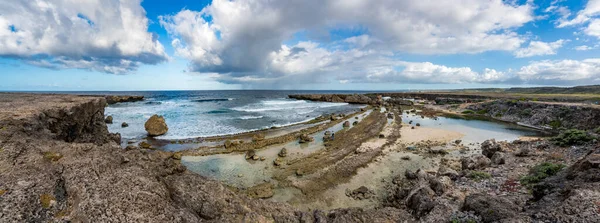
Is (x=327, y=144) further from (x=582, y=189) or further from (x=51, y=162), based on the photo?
(x=51, y=162)

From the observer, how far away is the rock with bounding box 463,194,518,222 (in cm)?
754

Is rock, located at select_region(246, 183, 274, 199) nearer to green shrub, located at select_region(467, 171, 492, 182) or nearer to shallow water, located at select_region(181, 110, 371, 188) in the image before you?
shallow water, located at select_region(181, 110, 371, 188)

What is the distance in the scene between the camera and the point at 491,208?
793 cm

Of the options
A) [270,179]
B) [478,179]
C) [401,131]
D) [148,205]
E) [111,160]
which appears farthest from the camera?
[401,131]

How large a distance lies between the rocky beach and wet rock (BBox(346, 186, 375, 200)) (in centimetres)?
8

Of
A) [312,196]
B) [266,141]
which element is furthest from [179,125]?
[312,196]

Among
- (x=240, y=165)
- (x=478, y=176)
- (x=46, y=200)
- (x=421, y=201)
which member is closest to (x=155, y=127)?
(x=240, y=165)

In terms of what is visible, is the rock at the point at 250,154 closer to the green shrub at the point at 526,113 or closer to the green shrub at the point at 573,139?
the green shrub at the point at 573,139

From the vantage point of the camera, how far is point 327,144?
25531 mm

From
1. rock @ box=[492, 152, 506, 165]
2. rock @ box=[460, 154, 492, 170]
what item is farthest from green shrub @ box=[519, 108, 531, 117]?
rock @ box=[460, 154, 492, 170]

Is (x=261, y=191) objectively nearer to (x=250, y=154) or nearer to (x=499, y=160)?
(x=250, y=154)

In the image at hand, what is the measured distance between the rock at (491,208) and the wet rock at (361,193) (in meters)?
5.81

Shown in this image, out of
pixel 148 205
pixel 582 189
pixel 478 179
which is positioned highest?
pixel 148 205

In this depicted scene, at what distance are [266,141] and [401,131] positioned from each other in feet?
60.1
